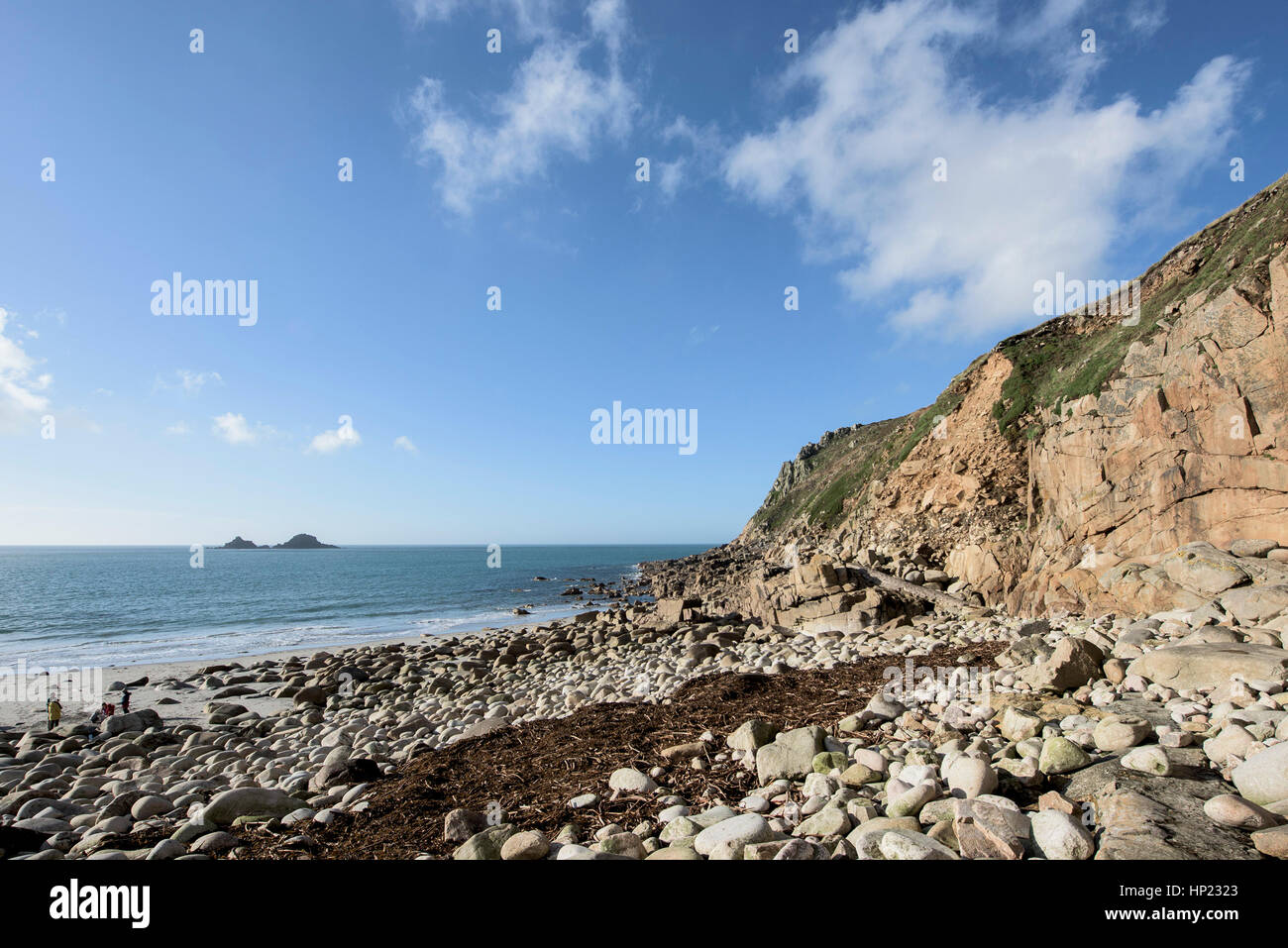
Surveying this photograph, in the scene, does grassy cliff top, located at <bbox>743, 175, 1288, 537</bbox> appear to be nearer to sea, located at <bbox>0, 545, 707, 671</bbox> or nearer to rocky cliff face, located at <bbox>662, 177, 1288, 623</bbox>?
rocky cliff face, located at <bbox>662, 177, 1288, 623</bbox>

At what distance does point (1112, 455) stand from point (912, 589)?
20.8ft

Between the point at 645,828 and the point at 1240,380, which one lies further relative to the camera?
the point at 1240,380

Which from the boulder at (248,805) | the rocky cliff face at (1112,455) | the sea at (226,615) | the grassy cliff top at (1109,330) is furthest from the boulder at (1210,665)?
the sea at (226,615)

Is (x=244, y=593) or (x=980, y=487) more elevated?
(x=980, y=487)

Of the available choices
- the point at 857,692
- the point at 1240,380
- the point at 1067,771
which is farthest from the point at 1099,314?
the point at 1067,771

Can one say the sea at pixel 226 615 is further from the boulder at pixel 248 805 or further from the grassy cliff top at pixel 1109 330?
the grassy cliff top at pixel 1109 330

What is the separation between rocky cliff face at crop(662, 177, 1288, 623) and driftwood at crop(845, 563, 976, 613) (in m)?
1.01

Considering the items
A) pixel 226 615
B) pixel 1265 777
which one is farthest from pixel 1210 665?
pixel 226 615

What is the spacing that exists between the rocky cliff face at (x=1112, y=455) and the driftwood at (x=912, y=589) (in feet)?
3.32

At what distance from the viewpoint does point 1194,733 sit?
455 cm

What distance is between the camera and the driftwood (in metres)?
17.1
